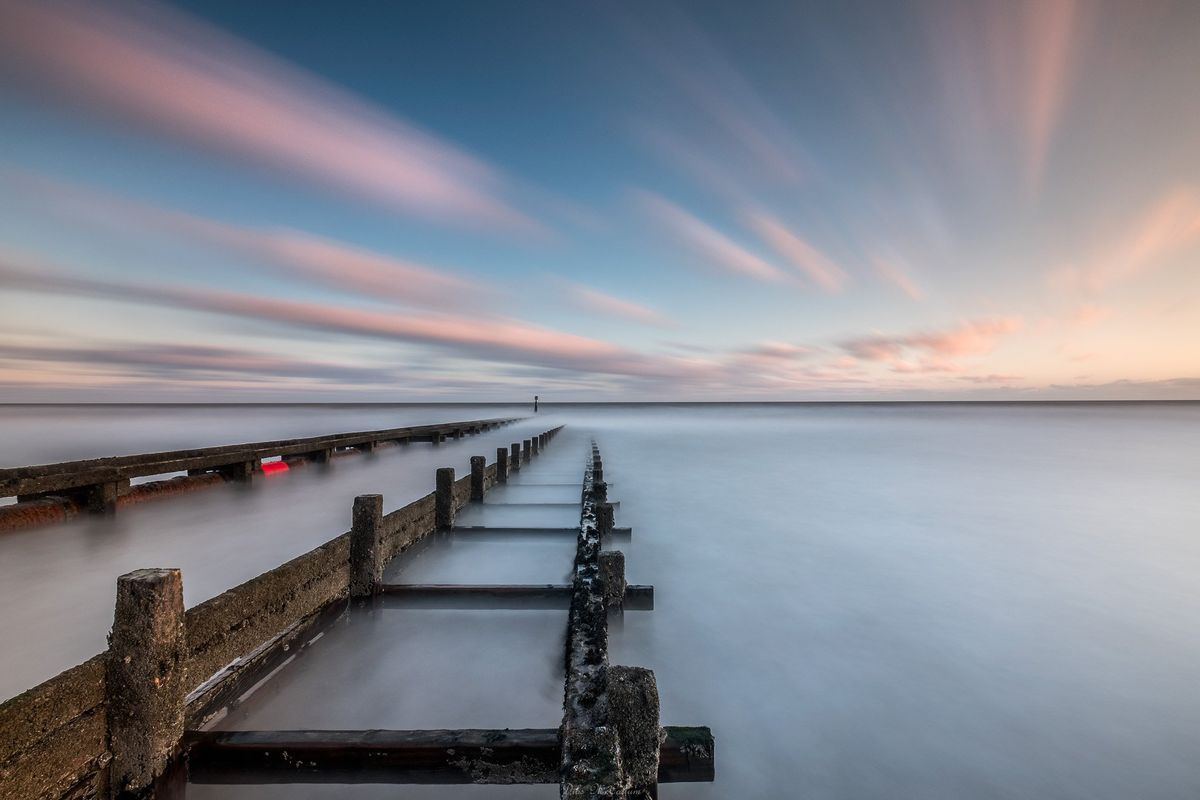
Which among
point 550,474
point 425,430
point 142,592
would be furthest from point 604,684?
point 425,430

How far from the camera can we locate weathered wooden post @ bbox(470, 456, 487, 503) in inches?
427

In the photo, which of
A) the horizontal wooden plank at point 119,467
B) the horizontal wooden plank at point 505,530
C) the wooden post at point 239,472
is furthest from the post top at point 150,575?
the wooden post at point 239,472

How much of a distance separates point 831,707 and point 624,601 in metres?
2.21

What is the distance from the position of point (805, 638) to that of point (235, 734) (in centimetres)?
556

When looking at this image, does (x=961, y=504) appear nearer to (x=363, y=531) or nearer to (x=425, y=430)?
(x=363, y=531)

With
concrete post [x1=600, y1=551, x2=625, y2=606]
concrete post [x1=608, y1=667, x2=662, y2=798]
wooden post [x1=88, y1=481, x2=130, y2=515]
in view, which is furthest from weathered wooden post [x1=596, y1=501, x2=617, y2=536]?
wooden post [x1=88, y1=481, x2=130, y2=515]

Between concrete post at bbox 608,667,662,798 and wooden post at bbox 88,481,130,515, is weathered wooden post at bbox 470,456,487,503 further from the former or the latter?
concrete post at bbox 608,667,662,798

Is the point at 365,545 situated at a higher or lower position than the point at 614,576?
higher

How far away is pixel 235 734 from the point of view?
283cm

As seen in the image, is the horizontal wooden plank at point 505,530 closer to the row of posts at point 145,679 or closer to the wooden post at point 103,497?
the row of posts at point 145,679

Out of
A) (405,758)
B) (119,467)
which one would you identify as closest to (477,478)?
(119,467)

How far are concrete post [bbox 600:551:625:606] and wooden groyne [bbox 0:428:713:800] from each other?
5.16 feet

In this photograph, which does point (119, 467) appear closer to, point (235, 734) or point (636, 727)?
point (235, 734)

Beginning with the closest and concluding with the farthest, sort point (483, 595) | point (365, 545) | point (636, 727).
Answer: point (636, 727), point (365, 545), point (483, 595)
